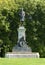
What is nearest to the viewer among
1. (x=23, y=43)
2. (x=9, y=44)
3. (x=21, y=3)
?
(x=23, y=43)

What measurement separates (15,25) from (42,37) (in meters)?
3.26

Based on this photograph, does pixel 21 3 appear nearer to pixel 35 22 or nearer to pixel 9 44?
pixel 35 22

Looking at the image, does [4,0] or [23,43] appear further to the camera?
[4,0]

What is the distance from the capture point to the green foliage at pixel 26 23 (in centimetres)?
3458

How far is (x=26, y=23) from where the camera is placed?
35969mm

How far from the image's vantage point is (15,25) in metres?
35.6

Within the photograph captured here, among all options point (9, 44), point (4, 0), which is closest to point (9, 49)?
point (9, 44)

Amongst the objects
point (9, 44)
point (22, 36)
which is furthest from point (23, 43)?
point (9, 44)

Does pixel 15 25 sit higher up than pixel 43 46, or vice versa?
pixel 15 25

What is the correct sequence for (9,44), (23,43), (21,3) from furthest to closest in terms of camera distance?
1. (21,3)
2. (9,44)
3. (23,43)

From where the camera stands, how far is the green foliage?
34584 mm

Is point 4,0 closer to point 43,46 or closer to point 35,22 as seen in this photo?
point 35,22

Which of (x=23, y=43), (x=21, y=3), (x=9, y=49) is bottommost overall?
(x=9, y=49)

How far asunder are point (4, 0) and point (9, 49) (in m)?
5.50
